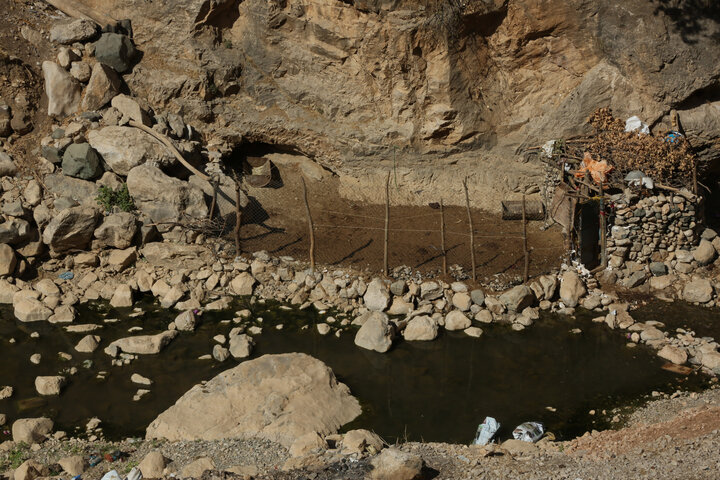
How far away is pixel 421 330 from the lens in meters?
12.9

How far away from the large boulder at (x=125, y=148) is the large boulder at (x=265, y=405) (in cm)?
684

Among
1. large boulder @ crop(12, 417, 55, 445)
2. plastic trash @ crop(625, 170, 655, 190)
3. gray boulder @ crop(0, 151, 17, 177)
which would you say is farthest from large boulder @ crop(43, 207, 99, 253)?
plastic trash @ crop(625, 170, 655, 190)

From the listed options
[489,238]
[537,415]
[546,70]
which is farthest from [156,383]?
[546,70]

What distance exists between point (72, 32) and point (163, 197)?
5.55 m

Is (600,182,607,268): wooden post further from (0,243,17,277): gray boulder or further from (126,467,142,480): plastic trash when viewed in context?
(0,243,17,277): gray boulder

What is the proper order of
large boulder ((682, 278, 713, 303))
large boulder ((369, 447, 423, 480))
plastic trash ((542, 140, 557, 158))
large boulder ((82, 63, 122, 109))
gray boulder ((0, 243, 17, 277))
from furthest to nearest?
large boulder ((82, 63, 122, 109)) < plastic trash ((542, 140, 557, 158)) < gray boulder ((0, 243, 17, 277)) < large boulder ((682, 278, 713, 303)) < large boulder ((369, 447, 423, 480))

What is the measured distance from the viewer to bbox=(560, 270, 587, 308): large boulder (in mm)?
13883

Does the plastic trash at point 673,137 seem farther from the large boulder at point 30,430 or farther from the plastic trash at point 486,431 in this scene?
the large boulder at point 30,430

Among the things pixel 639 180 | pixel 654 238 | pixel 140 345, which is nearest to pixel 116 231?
pixel 140 345

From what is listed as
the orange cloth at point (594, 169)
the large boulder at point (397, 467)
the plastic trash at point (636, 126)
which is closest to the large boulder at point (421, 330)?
the orange cloth at point (594, 169)

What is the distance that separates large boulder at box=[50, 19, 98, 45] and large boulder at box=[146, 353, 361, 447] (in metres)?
10.9

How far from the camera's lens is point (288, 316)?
13750 mm

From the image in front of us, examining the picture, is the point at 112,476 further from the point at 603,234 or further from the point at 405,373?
the point at 603,234

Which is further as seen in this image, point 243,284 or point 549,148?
point 549,148
